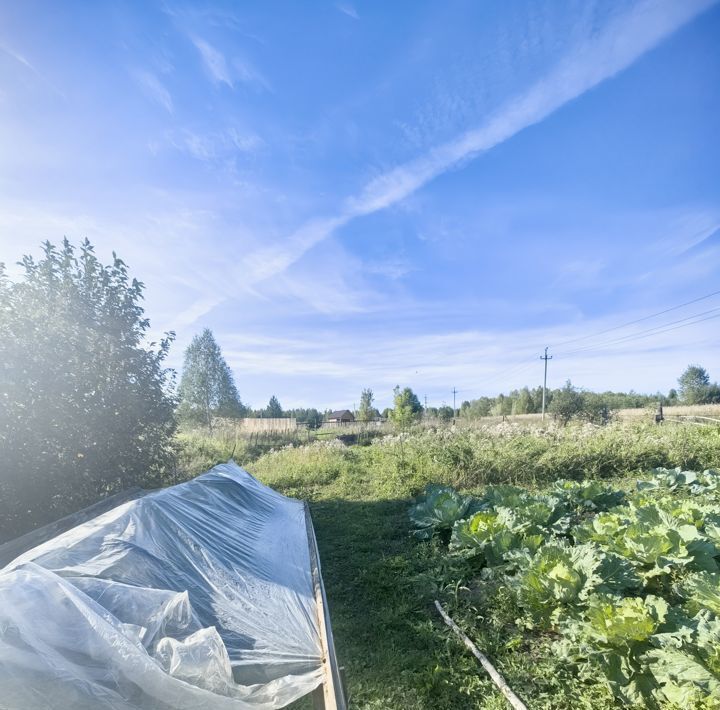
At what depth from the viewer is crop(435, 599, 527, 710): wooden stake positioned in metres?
2.22

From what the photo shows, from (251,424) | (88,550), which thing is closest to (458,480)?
(88,550)

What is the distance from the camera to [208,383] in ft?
89.8

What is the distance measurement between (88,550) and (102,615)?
84 centimetres

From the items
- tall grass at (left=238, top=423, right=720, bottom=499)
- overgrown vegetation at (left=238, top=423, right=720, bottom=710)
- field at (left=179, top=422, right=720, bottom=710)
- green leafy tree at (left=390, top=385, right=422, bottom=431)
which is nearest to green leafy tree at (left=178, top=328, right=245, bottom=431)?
green leafy tree at (left=390, top=385, right=422, bottom=431)

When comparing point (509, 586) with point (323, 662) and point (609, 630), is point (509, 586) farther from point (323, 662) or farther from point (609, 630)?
point (323, 662)

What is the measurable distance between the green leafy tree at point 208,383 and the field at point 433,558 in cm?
1654

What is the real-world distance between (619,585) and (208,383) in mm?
27412

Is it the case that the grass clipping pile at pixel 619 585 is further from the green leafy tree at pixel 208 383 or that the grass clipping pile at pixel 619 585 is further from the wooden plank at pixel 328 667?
the green leafy tree at pixel 208 383

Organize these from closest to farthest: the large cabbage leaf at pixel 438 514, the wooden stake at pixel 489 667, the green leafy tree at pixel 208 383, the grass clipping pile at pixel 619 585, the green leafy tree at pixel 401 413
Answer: the grass clipping pile at pixel 619 585 → the wooden stake at pixel 489 667 → the large cabbage leaf at pixel 438 514 → the green leafy tree at pixel 401 413 → the green leafy tree at pixel 208 383

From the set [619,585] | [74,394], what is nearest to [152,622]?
[619,585]

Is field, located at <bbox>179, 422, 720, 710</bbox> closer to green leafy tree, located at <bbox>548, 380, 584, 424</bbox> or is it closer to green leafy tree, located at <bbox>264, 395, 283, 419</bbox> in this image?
green leafy tree, located at <bbox>548, 380, 584, 424</bbox>

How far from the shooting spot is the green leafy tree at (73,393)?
5.25 meters

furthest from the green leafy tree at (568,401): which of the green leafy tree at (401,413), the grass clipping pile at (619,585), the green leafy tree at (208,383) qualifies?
the green leafy tree at (208,383)

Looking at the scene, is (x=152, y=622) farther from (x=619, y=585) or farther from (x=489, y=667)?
(x=619, y=585)
